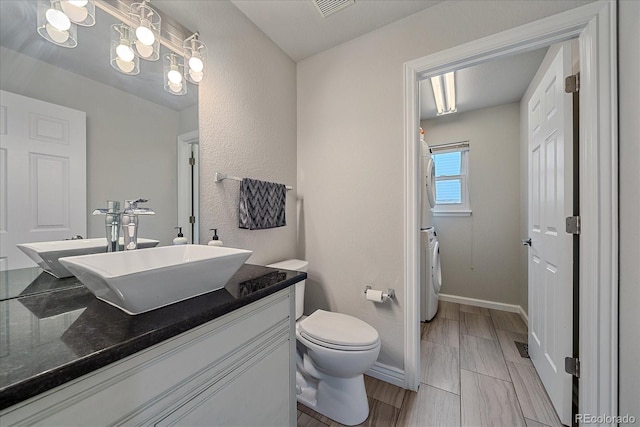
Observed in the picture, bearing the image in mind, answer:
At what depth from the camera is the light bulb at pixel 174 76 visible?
1234 mm

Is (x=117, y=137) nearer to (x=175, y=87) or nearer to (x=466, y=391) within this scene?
(x=175, y=87)

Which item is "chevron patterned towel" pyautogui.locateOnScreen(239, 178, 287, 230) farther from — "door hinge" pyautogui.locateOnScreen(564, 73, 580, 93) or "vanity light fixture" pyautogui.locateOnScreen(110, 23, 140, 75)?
"door hinge" pyautogui.locateOnScreen(564, 73, 580, 93)

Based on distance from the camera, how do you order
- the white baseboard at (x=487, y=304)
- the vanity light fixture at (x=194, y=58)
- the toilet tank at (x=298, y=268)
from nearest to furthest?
the vanity light fixture at (x=194, y=58) < the toilet tank at (x=298, y=268) < the white baseboard at (x=487, y=304)

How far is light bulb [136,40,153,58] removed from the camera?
111 centimetres

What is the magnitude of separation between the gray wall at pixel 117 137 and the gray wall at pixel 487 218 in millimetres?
3022

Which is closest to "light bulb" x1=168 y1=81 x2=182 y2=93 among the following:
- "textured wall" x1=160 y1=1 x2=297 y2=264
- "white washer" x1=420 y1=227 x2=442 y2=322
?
"textured wall" x1=160 y1=1 x2=297 y2=264

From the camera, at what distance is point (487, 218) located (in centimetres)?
282

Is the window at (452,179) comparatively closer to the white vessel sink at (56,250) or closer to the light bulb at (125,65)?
the light bulb at (125,65)

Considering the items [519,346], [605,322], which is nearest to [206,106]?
[605,322]

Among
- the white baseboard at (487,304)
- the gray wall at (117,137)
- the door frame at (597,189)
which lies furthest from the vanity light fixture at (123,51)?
the white baseboard at (487,304)

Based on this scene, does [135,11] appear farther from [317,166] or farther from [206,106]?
[317,166]

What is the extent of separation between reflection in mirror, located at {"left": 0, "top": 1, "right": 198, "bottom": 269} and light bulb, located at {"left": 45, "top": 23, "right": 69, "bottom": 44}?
3cm

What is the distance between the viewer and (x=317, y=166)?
1956 millimetres

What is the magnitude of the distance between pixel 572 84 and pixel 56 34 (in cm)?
227
